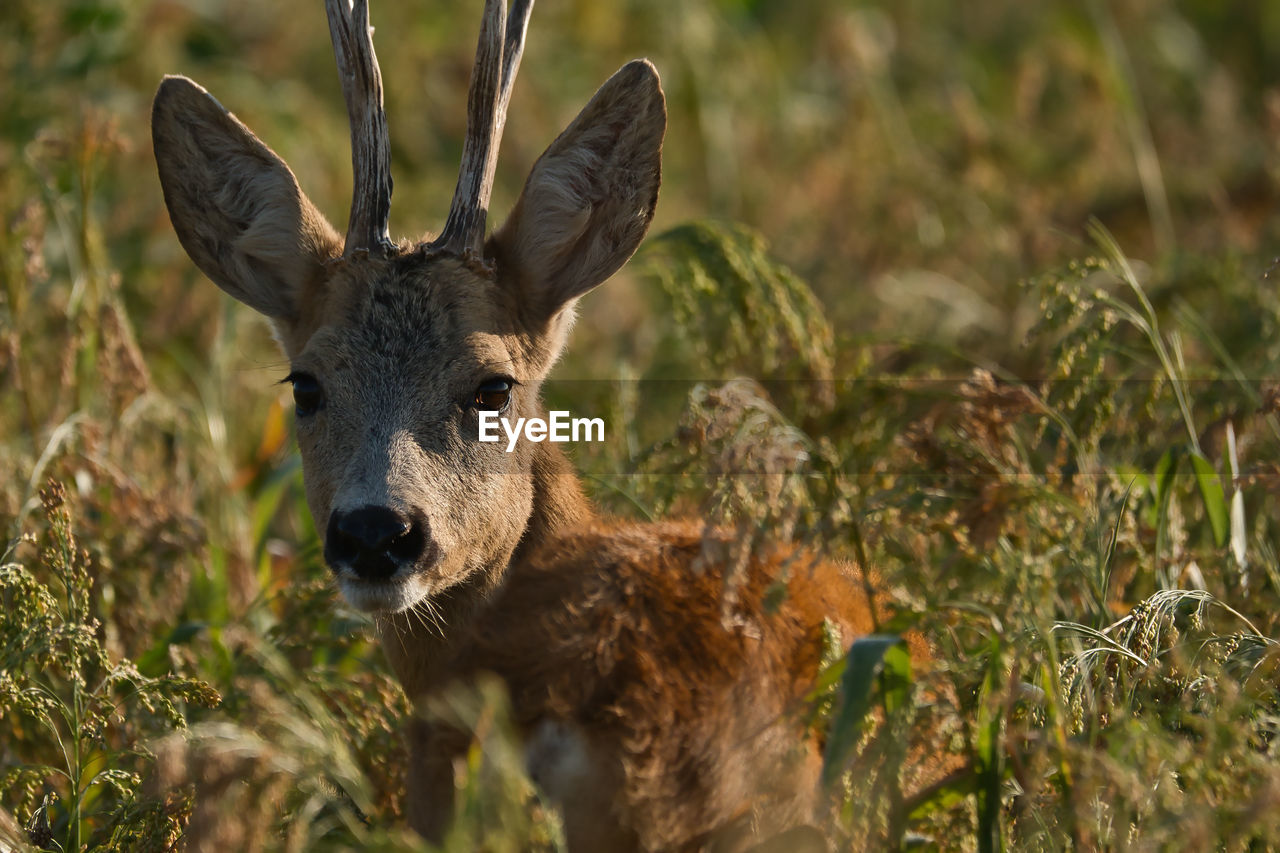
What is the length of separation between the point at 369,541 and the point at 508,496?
595 mm

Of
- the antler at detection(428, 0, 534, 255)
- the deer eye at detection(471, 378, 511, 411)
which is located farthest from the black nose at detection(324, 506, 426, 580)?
the antler at detection(428, 0, 534, 255)

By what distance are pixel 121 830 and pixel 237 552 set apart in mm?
2239

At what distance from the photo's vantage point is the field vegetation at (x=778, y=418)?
10.4ft

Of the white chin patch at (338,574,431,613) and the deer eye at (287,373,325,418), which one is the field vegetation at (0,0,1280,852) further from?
the deer eye at (287,373,325,418)

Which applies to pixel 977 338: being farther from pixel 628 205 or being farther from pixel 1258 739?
pixel 1258 739

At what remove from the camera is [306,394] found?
14.6 feet

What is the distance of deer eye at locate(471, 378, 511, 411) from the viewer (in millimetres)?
4402

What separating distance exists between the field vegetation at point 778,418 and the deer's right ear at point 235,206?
2.63 ft

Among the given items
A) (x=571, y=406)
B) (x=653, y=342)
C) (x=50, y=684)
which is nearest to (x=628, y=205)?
(x=571, y=406)

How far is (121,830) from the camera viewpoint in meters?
3.50

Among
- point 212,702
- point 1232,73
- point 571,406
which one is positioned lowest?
point 212,702

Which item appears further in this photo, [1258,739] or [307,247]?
[307,247]

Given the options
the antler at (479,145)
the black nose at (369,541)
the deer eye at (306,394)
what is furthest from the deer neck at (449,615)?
the antler at (479,145)

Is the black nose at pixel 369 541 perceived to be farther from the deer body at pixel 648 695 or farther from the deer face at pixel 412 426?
the deer body at pixel 648 695
